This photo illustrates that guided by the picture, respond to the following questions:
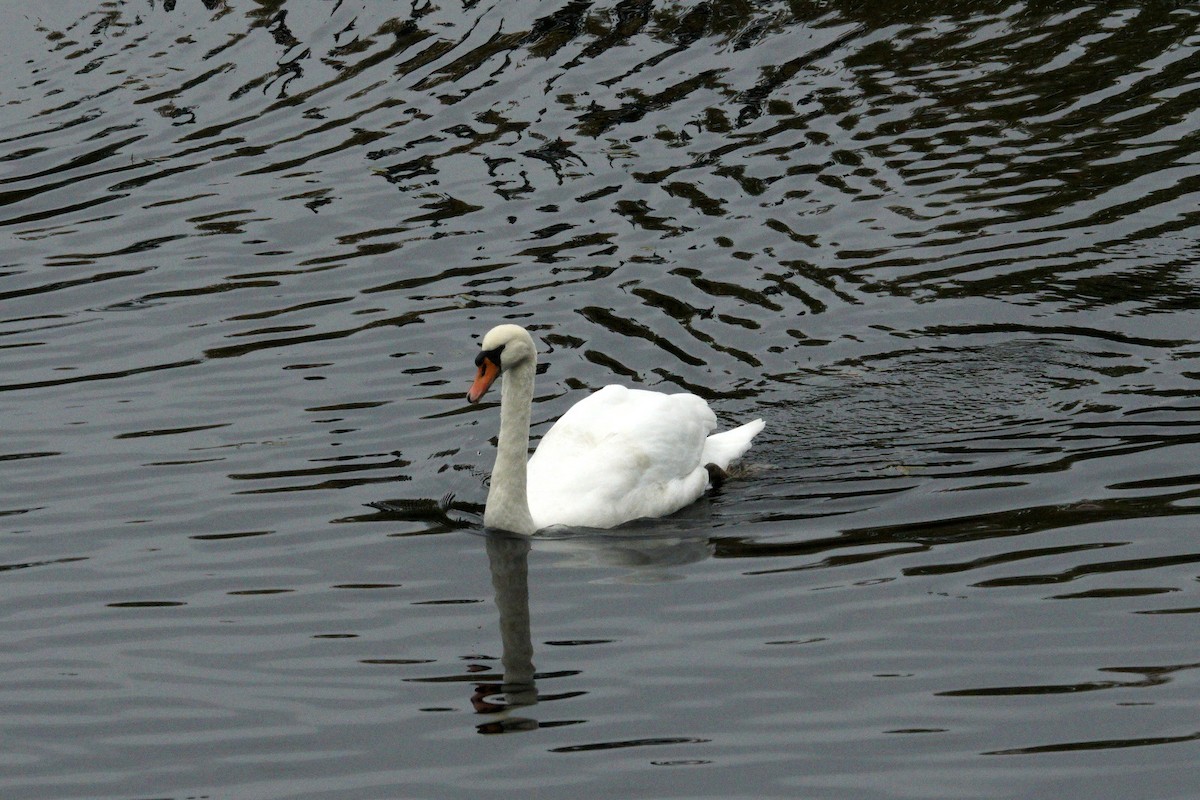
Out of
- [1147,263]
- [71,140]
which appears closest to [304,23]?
[71,140]

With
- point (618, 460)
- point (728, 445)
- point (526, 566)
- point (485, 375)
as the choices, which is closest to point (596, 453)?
point (618, 460)

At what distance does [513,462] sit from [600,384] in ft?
8.42

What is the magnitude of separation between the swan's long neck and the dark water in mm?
190

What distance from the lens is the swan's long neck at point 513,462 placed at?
38.3 ft

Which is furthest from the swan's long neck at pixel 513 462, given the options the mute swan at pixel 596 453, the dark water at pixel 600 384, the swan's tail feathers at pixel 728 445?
the swan's tail feathers at pixel 728 445

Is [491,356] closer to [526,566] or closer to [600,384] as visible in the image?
[526,566]

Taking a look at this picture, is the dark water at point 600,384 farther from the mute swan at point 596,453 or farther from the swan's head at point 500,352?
the swan's head at point 500,352

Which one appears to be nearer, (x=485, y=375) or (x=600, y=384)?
(x=485, y=375)

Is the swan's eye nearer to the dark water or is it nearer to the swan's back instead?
the swan's back

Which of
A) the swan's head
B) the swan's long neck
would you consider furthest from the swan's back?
the swan's head

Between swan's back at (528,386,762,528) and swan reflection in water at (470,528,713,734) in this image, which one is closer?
swan reflection in water at (470,528,713,734)

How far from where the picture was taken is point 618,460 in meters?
12.1

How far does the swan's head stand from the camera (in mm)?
11484

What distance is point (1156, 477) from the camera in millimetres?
11742
